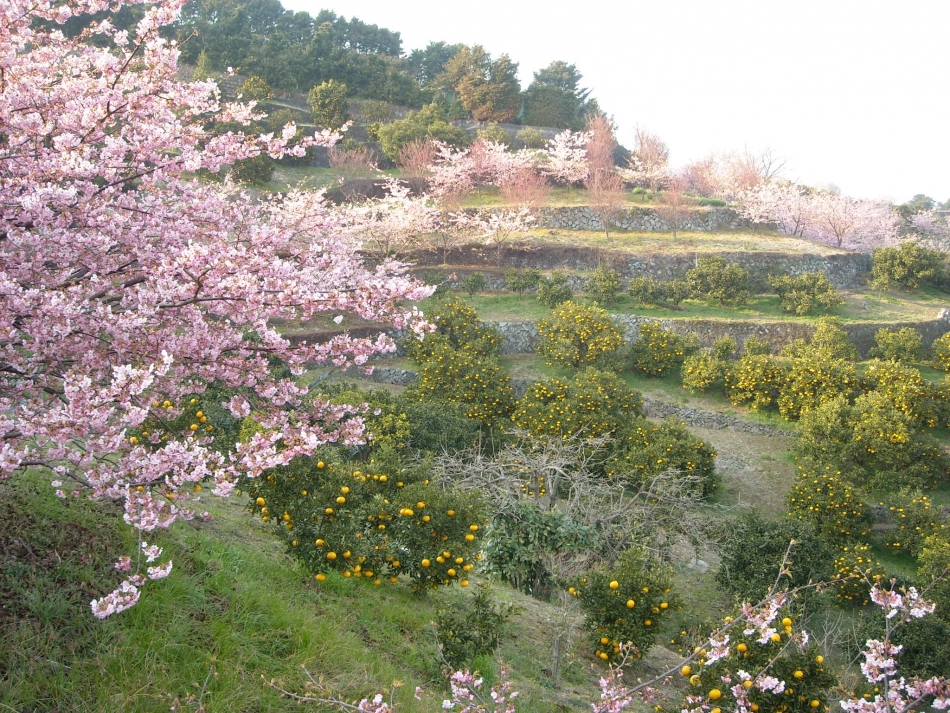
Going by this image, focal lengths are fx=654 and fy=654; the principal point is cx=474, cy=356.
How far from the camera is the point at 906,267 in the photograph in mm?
20641

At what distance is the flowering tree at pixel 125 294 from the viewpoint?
294 centimetres

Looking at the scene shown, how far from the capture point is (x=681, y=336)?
610 inches

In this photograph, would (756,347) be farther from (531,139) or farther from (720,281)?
(531,139)

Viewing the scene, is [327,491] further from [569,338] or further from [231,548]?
[569,338]

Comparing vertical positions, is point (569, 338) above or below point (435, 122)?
below

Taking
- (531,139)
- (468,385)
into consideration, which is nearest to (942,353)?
(468,385)

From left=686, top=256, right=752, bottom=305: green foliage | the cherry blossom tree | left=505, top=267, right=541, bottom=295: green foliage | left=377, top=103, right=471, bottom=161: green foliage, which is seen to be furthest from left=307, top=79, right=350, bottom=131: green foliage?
left=686, top=256, right=752, bottom=305: green foliage

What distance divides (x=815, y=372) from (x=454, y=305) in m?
7.79

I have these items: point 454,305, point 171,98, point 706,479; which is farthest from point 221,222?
point 454,305

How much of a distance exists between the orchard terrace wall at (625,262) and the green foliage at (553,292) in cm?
187

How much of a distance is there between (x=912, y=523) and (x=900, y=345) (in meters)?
7.38

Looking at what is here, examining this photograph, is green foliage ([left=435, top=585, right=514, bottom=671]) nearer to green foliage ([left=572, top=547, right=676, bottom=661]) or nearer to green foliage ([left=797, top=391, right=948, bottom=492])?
green foliage ([left=572, top=547, right=676, bottom=661])

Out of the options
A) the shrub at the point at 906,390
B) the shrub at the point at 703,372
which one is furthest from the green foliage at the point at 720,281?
the shrub at the point at 906,390

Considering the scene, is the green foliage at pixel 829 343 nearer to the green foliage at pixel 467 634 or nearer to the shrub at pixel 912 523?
the shrub at pixel 912 523
